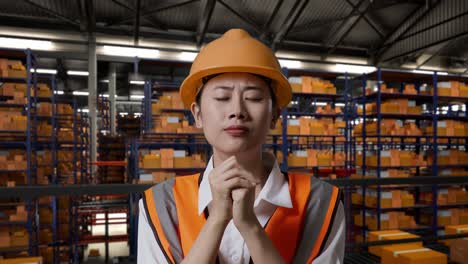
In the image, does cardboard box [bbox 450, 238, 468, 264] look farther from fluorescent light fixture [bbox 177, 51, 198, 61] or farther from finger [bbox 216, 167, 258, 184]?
fluorescent light fixture [bbox 177, 51, 198, 61]

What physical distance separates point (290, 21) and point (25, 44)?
369 inches

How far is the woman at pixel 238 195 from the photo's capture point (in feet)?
2.76

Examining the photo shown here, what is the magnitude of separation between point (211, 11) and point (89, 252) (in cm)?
816

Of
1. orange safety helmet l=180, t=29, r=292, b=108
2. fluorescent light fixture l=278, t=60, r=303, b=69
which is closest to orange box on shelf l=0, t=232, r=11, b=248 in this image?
orange safety helmet l=180, t=29, r=292, b=108

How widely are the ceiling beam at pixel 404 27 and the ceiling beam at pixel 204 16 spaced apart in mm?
8056

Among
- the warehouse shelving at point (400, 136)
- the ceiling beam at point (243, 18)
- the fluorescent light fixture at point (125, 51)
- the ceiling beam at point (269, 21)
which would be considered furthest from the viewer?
the fluorescent light fixture at point (125, 51)

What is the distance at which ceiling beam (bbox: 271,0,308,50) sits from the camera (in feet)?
→ 39.5

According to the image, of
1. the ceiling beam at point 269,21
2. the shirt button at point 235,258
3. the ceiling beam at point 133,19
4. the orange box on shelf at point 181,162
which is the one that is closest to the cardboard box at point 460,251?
the shirt button at point 235,258

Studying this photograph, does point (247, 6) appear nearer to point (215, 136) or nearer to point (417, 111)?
point (417, 111)

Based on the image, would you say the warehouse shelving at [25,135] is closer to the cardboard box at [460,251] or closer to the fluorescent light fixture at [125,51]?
the fluorescent light fixture at [125,51]

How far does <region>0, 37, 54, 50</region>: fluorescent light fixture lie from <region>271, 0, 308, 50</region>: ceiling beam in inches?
325

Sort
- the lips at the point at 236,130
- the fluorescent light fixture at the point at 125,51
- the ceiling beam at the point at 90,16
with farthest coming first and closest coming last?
the fluorescent light fixture at the point at 125,51 → the ceiling beam at the point at 90,16 → the lips at the point at 236,130

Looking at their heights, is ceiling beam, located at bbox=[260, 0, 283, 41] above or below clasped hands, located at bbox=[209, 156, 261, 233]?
above

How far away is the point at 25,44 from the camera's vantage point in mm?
11531
